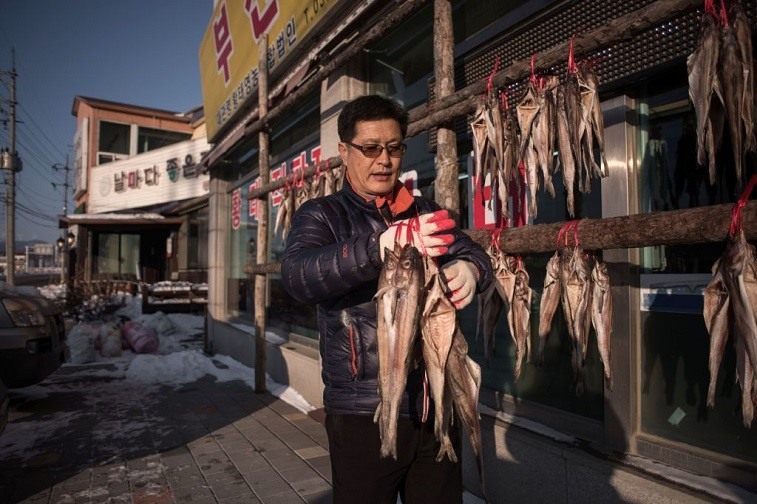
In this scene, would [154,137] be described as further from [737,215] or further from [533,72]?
[737,215]

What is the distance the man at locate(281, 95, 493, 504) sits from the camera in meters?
1.96

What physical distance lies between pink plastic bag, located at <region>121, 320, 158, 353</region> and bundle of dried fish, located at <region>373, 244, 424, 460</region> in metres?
10.7

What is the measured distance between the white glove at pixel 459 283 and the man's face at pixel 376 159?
0.55 m

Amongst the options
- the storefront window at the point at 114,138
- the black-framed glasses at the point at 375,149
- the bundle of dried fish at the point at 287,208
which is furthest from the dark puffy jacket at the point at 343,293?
the storefront window at the point at 114,138

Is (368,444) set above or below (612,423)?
above

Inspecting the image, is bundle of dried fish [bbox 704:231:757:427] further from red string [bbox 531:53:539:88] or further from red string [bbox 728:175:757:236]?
red string [bbox 531:53:539:88]

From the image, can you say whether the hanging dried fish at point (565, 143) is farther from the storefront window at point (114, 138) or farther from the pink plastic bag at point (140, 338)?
the storefront window at point (114, 138)

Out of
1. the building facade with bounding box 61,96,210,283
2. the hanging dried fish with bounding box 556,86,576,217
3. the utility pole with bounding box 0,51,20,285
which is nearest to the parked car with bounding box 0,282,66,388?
the hanging dried fish with bounding box 556,86,576,217

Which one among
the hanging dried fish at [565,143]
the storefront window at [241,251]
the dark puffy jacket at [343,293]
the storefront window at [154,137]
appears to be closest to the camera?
the dark puffy jacket at [343,293]

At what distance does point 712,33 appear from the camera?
6.63 feet

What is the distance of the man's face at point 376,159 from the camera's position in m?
2.06

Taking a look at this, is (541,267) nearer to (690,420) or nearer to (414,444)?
(690,420)

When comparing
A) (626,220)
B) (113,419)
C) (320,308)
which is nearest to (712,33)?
(626,220)

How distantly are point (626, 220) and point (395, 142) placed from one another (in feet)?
3.85
